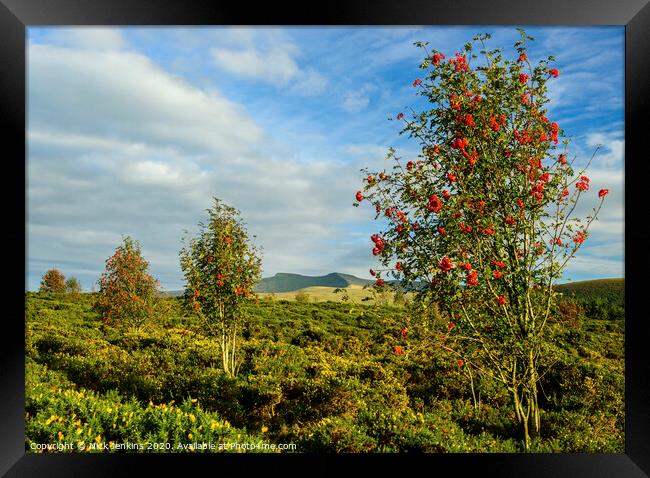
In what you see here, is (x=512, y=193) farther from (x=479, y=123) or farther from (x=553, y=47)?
(x=553, y=47)

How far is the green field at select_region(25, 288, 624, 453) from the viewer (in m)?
5.97

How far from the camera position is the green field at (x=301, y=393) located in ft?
19.6

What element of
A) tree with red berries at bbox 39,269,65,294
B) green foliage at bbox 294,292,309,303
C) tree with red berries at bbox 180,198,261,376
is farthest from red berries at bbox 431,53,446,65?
tree with red berries at bbox 39,269,65,294

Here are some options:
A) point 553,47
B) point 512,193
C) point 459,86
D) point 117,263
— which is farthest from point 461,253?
point 117,263

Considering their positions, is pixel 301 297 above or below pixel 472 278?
below

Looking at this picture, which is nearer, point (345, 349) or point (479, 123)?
point (479, 123)

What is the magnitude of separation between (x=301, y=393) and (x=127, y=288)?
7605 millimetres

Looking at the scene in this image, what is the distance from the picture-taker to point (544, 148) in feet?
19.6

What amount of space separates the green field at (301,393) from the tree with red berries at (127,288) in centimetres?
59

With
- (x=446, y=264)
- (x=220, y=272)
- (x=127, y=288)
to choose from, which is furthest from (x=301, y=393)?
(x=127, y=288)

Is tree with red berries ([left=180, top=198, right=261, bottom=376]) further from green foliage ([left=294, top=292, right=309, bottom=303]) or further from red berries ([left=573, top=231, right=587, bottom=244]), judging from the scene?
green foliage ([left=294, top=292, right=309, bottom=303])

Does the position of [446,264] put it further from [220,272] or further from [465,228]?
[220,272]

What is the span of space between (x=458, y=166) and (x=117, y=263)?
37.3ft

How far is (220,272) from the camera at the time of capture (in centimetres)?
940
